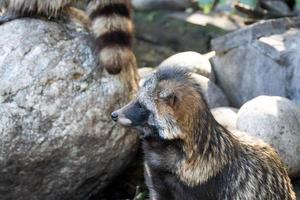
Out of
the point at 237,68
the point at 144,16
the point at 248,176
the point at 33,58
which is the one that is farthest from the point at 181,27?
the point at 248,176

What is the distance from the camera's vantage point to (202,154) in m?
4.27

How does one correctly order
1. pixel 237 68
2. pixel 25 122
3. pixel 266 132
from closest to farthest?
pixel 25 122
pixel 266 132
pixel 237 68

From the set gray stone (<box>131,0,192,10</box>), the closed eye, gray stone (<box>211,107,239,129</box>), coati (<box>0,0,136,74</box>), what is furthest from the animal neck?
gray stone (<box>131,0,192,10</box>)

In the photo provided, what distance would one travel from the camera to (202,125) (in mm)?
4246

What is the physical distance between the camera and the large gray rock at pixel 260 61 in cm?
602

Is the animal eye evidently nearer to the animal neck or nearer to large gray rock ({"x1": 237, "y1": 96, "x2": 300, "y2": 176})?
the animal neck

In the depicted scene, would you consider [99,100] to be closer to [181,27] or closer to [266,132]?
[266,132]

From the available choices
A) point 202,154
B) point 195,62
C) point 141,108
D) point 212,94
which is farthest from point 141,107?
point 195,62

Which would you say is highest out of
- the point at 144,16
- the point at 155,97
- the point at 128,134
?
the point at 155,97

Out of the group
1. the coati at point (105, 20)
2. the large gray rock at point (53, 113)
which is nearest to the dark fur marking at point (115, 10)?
the coati at point (105, 20)

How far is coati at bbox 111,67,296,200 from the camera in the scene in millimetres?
4176

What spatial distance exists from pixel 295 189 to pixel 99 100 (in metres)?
1.68

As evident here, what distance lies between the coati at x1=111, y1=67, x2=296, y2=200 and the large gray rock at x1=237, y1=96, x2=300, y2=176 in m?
0.85

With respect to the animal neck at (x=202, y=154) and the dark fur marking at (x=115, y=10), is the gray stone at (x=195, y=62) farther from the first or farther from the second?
the animal neck at (x=202, y=154)
